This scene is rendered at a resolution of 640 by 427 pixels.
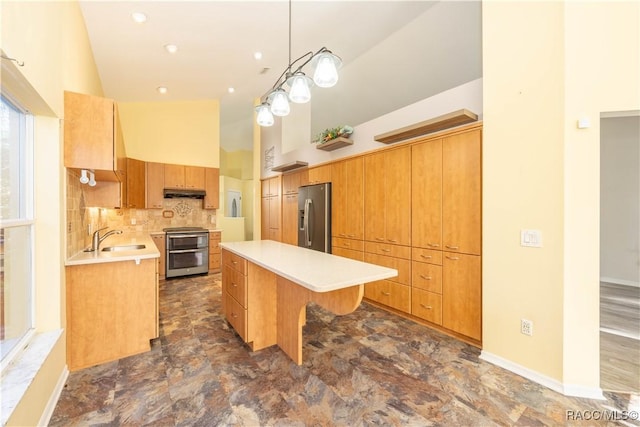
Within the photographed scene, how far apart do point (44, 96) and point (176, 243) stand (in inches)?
147

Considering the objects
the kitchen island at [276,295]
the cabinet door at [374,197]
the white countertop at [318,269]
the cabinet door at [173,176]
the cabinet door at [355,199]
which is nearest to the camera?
the white countertop at [318,269]

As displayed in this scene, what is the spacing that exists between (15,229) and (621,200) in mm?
7541

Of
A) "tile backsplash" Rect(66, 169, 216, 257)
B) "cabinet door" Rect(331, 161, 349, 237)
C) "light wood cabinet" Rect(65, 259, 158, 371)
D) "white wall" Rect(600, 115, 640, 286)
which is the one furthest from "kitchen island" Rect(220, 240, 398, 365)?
"white wall" Rect(600, 115, 640, 286)

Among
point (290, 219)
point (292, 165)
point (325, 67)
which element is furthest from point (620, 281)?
point (325, 67)

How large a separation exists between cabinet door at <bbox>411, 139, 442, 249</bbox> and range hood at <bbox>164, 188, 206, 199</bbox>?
4.38m

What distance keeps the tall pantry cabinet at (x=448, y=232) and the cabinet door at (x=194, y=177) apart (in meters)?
4.34

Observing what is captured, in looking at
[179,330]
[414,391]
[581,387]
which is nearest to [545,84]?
[581,387]

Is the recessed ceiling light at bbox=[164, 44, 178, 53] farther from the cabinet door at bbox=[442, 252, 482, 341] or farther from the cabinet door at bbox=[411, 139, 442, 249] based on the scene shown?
the cabinet door at bbox=[442, 252, 482, 341]

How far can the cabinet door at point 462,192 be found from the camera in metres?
2.49

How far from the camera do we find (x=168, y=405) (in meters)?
1.75

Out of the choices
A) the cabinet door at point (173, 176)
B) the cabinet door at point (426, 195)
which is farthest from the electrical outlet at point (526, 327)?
the cabinet door at point (173, 176)

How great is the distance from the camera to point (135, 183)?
460 cm

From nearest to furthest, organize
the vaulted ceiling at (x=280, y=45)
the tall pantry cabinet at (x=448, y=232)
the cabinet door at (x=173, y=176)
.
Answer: the tall pantry cabinet at (x=448, y=232) → the vaulted ceiling at (x=280, y=45) → the cabinet door at (x=173, y=176)

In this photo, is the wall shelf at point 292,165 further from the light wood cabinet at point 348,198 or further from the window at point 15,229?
the window at point 15,229
